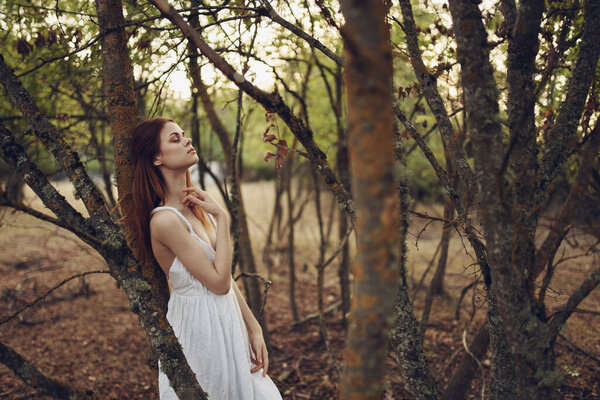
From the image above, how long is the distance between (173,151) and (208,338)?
0.98 m

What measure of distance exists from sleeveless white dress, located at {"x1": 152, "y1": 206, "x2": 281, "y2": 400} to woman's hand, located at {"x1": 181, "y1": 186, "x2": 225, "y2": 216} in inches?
4.3

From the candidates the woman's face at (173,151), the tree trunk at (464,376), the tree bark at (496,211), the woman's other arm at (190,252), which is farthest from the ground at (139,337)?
the woman's face at (173,151)

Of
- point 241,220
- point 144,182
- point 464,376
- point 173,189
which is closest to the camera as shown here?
point 144,182

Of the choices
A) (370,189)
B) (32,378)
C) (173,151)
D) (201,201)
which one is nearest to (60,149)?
(173,151)

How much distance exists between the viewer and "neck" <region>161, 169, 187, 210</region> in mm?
2244

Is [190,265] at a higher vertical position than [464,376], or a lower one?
higher

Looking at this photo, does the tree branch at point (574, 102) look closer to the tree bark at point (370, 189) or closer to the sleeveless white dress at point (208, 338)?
the tree bark at point (370, 189)

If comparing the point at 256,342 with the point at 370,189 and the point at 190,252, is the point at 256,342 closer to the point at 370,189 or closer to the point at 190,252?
the point at 190,252

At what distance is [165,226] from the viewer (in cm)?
204

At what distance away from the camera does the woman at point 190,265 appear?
205 centimetres

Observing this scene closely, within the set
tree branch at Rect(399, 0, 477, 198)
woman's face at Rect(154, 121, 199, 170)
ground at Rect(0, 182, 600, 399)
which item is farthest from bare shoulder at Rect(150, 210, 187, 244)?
tree branch at Rect(399, 0, 477, 198)

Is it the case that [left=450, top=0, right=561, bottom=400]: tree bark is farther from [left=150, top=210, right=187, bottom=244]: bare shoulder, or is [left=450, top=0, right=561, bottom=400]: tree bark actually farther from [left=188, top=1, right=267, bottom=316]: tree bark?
[left=188, top=1, right=267, bottom=316]: tree bark

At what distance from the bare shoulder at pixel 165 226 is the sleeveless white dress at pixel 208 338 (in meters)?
0.04

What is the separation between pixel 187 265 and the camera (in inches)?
80.1
